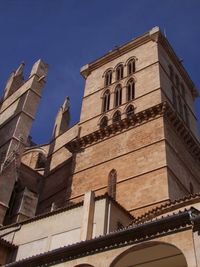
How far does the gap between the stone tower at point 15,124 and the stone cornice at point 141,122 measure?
2.17 metres

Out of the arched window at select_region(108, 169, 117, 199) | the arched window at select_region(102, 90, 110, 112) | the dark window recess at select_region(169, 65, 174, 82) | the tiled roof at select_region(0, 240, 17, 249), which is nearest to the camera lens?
the tiled roof at select_region(0, 240, 17, 249)

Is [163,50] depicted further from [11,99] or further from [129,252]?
[129,252]

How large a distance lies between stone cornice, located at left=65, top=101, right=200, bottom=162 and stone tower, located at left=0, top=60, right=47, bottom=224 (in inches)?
85.3

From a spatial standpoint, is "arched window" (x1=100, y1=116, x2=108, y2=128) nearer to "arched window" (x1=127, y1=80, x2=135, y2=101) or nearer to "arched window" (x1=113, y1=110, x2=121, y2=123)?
"arched window" (x1=113, y1=110, x2=121, y2=123)

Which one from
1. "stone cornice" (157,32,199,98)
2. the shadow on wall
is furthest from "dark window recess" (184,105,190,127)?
the shadow on wall

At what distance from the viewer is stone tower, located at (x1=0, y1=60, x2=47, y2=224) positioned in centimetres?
1488

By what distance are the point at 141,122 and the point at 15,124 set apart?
5.54m

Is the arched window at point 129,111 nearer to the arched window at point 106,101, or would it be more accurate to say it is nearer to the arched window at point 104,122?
the arched window at point 104,122

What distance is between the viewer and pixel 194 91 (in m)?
22.1

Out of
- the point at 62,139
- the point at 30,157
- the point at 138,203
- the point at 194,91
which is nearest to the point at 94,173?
the point at 138,203

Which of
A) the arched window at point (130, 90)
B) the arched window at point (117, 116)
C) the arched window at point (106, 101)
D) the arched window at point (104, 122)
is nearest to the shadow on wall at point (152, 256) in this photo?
the arched window at point (117, 116)

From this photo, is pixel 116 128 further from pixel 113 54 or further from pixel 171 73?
pixel 113 54

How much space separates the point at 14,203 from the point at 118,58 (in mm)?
9300

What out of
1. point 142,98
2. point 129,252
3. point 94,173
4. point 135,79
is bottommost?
point 129,252
